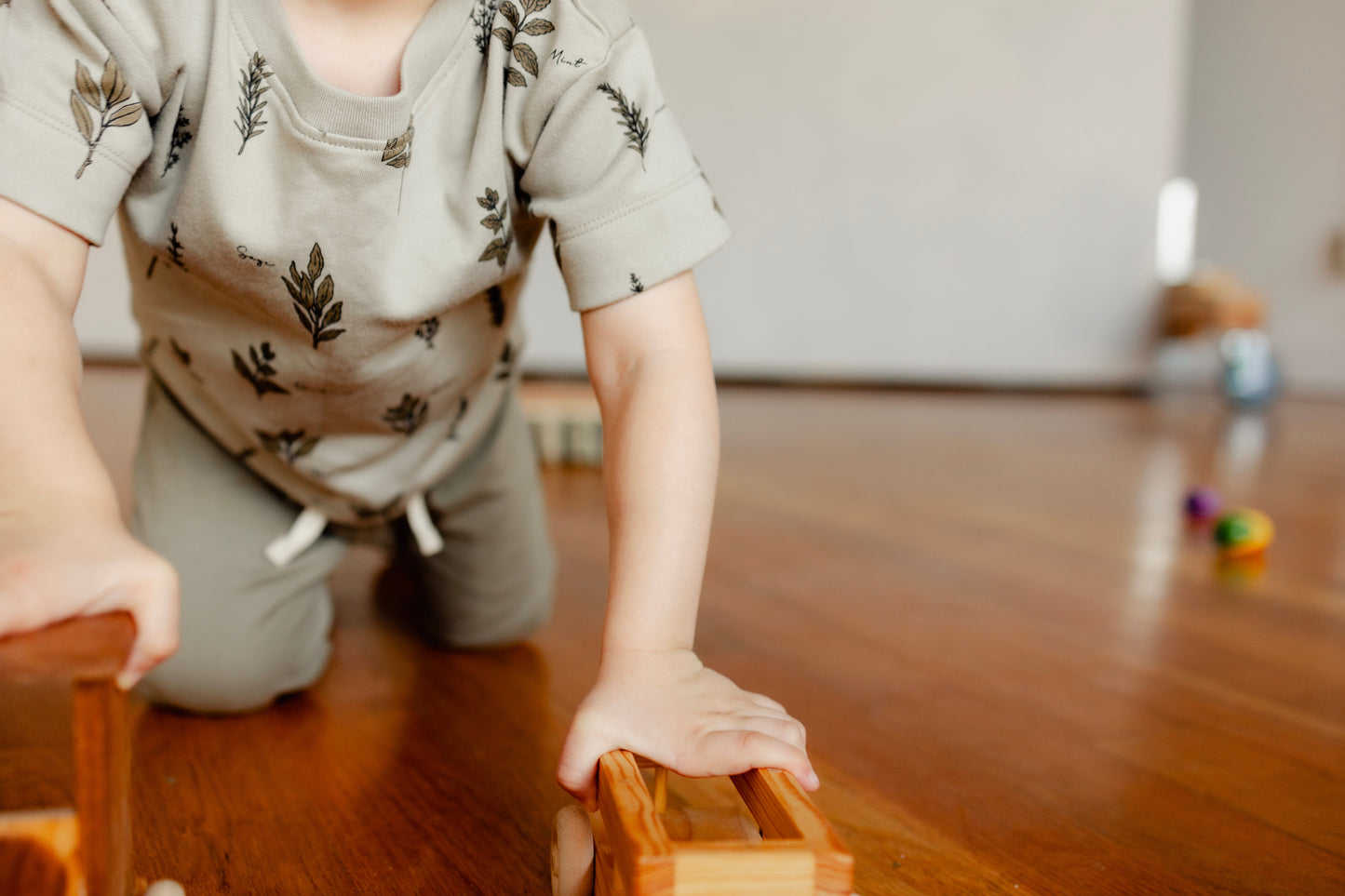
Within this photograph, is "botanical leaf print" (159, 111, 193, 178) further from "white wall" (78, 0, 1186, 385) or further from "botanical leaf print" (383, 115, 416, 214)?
"white wall" (78, 0, 1186, 385)

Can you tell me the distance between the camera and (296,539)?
789mm

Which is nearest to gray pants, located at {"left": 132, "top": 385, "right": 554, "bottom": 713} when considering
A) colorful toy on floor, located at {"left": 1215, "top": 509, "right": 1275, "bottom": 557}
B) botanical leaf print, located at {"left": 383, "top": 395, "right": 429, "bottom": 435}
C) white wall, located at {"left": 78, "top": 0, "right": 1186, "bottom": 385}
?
botanical leaf print, located at {"left": 383, "top": 395, "right": 429, "bottom": 435}

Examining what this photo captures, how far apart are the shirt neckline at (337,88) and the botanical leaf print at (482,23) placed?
0.01 m

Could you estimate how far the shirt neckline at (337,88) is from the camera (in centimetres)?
52

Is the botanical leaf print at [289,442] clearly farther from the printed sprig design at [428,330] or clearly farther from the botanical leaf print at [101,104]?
the botanical leaf print at [101,104]

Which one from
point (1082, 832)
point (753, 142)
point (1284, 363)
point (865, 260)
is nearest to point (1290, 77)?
point (1284, 363)

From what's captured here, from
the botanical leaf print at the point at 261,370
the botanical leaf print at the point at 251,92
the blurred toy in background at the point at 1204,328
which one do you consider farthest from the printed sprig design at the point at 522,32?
the blurred toy in background at the point at 1204,328

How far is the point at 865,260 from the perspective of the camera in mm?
2969

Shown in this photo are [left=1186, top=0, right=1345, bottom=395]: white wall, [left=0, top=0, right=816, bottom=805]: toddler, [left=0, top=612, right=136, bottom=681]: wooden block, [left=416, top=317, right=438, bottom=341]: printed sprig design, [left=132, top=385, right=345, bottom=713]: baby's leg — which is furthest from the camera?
[left=1186, top=0, right=1345, bottom=395]: white wall

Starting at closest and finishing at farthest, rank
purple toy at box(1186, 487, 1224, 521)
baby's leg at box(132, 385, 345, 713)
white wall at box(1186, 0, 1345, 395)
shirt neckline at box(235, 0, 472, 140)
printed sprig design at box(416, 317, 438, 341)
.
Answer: shirt neckline at box(235, 0, 472, 140) → printed sprig design at box(416, 317, 438, 341) → baby's leg at box(132, 385, 345, 713) → purple toy at box(1186, 487, 1224, 521) → white wall at box(1186, 0, 1345, 395)

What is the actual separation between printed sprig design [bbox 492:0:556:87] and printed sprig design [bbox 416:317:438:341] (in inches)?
5.8

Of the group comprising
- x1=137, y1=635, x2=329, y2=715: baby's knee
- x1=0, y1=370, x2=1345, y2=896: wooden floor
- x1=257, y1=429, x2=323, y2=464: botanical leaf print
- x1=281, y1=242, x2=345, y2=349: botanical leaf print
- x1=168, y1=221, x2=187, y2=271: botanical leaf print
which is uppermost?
x1=168, y1=221, x2=187, y2=271: botanical leaf print

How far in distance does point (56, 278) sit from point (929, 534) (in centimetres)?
91

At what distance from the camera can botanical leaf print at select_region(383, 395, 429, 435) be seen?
0.70 meters
